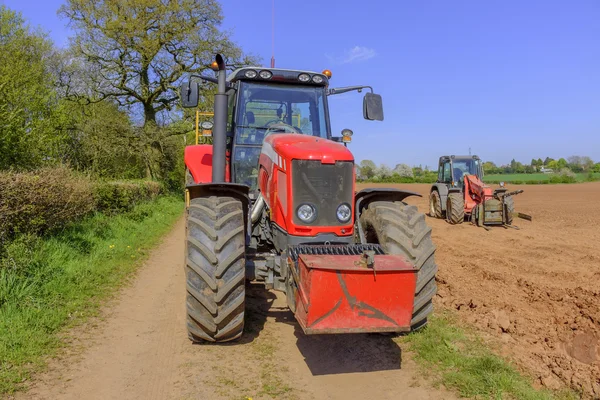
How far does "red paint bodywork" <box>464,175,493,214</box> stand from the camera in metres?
14.6

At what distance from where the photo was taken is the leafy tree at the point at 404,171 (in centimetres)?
5844

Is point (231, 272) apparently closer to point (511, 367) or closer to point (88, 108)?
point (511, 367)

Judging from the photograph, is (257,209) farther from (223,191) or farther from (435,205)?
(435,205)

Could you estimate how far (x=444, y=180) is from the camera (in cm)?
1717

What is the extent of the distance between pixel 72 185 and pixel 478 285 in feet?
23.1

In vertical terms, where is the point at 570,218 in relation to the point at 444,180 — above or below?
below

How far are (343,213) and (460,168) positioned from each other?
13411 mm

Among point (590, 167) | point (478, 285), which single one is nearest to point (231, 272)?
point (478, 285)

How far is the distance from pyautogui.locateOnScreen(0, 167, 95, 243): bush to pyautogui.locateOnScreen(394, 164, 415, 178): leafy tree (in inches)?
2059

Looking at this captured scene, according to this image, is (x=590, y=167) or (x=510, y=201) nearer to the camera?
(x=510, y=201)

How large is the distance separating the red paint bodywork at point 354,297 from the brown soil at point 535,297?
4.35 feet

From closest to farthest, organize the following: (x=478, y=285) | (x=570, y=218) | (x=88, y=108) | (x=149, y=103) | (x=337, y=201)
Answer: (x=337, y=201)
(x=478, y=285)
(x=570, y=218)
(x=88, y=108)
(x=149, y=103)

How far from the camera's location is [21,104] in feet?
35.7

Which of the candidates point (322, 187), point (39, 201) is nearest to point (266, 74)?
point (322, 187)
